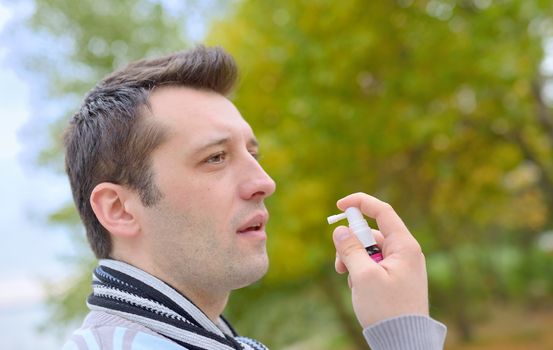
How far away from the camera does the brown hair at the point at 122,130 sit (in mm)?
1553

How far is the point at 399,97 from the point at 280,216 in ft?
7.36

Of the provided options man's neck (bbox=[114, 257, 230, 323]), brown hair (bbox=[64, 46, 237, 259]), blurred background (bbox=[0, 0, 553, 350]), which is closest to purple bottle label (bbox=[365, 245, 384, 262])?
man's neck (bbox=[114, 257, 230, 323])

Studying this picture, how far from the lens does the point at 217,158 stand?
1.55 m

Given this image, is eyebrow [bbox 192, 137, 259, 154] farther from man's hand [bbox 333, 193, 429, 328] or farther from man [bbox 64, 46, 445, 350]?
man's hand [bbox 333, 193, 429, 328]

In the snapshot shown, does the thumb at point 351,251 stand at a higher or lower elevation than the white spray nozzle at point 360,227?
lower

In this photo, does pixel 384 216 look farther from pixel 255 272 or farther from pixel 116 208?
pixel 116 208

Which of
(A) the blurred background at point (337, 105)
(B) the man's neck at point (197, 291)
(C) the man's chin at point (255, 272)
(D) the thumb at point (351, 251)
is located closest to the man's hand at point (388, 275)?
(D) the thumb at point (351, 251)

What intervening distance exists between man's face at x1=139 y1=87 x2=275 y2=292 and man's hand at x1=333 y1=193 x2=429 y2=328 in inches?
11.9

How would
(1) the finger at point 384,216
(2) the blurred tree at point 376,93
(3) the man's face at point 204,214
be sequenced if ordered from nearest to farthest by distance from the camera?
(1) the finger at point 384,216
(3) the man's face at point 204,214
(2) the blurred tree at point 376,93

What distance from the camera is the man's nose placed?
1523 millimetres

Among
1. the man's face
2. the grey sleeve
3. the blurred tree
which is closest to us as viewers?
the grey sleeve

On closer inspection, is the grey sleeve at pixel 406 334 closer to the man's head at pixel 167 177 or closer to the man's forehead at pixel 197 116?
the man's head at pixel 167 177

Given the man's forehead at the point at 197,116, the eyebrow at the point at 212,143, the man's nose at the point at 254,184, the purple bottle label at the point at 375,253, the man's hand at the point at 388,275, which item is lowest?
the man's hand at the point at 388,275

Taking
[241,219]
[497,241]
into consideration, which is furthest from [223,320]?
[497,241]
